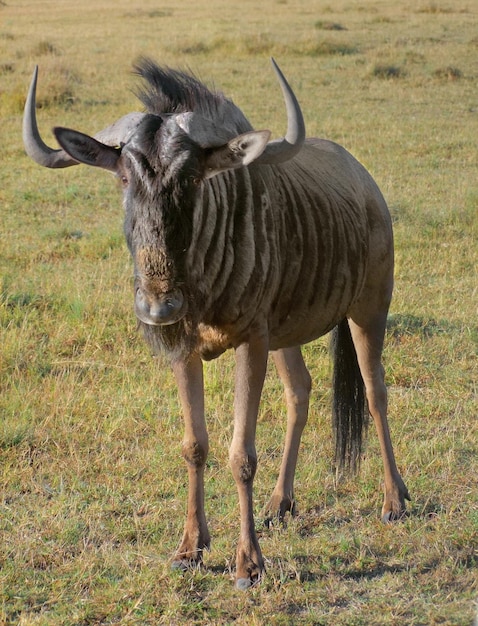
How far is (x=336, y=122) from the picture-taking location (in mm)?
12438

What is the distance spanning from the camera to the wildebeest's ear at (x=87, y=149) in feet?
10.2

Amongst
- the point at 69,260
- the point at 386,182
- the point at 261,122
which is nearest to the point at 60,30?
the point at 261,122

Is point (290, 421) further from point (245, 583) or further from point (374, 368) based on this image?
point (245, 583)

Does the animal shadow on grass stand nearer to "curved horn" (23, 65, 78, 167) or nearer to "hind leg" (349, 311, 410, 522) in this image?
"hind leg" (349, 311, 410, 522)

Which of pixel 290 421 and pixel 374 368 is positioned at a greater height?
pixel 374 368

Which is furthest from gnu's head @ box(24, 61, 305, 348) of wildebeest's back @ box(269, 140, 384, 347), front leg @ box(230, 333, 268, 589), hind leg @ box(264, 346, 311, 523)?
hind leg @ box(264, 346, 311, 523)

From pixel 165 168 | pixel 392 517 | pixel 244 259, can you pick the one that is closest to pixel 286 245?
pixel 244 259

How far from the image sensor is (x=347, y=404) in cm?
439

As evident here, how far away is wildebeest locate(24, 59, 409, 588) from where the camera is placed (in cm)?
310

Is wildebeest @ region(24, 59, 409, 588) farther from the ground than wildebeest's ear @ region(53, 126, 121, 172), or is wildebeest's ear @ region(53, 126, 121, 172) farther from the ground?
wildebeest's ear @ region(53, 126, 121, 172)

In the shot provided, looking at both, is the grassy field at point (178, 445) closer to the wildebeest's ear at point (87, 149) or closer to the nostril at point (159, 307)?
the nostril at point (159, 307)

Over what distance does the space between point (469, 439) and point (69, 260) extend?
12.8 ft

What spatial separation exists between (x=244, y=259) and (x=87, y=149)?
2.28 feet

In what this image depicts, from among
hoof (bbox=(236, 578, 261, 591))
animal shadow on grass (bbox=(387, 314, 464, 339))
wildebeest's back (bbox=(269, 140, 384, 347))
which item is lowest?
animal shadow on grass (bbox=(387, 314, 464, 339))
